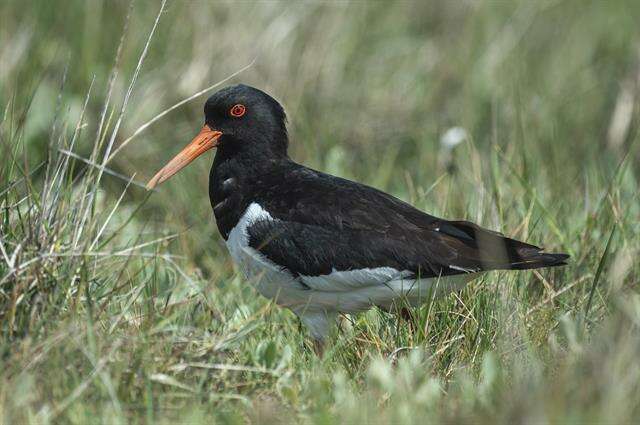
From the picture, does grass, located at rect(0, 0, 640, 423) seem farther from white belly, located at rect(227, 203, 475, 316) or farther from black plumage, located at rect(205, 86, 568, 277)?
black plumage, located at rect(205, 86, 568, 277)

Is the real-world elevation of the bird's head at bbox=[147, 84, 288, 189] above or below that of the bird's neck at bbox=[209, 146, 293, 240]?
above

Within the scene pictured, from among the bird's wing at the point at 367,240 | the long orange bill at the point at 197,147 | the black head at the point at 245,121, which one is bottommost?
the bird's wing at the point at 367,240

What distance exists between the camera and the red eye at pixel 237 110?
5262 mm

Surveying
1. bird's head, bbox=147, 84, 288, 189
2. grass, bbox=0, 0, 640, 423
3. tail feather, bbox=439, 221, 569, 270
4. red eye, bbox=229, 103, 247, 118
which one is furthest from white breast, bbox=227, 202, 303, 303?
tail feather, bbox=439, 221, 569, 270

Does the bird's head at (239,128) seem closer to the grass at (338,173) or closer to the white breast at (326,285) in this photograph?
the grass at (338,173)

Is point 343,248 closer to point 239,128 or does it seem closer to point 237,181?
point 237,181

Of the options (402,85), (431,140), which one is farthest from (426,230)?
(402,85)

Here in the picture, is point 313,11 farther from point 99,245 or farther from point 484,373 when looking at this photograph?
point 484,373

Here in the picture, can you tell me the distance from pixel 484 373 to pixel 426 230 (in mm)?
1027

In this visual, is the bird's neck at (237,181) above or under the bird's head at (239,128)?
under

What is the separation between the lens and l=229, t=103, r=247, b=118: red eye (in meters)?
5.26

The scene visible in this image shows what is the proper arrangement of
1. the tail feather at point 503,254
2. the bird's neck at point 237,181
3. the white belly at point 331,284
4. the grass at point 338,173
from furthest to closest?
1. the bird's neck at point 237,181
2. the white belly at point 331,284
3. the tail feather at point 503,254
4. the grass at point 338,173

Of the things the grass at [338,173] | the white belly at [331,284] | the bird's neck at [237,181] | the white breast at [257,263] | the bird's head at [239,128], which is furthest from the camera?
the bird's head at [239,128]

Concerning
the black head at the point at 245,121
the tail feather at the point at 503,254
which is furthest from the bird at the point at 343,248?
the black head at the point at 245,121
